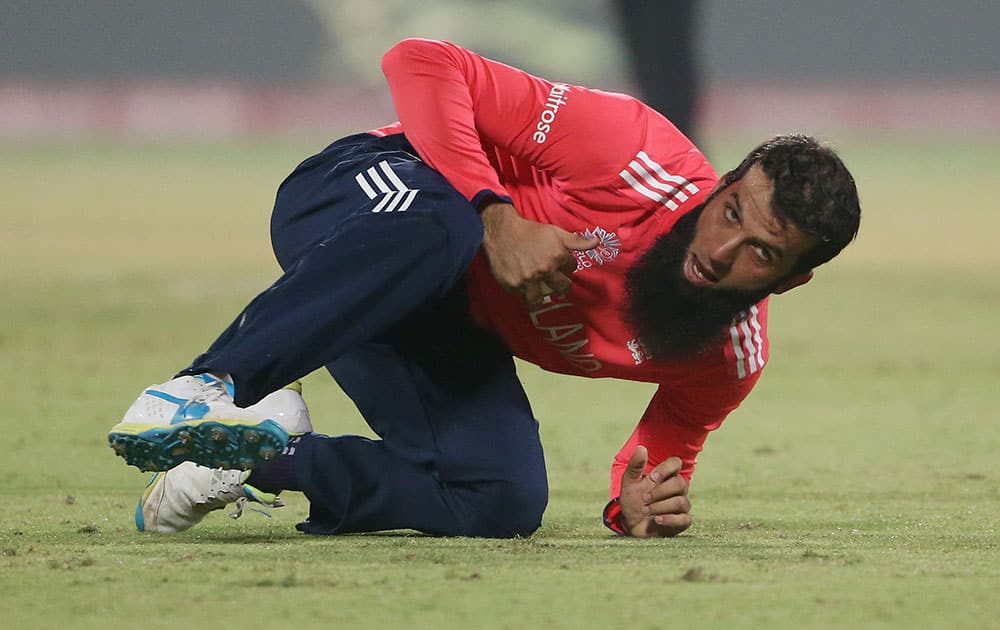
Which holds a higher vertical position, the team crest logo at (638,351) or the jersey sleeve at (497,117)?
the jersey sleeve at (497,117)

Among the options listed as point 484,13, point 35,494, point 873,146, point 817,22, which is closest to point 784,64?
point 817,22

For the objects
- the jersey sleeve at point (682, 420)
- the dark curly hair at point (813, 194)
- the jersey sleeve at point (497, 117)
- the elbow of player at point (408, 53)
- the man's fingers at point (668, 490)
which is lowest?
the man's fingers at point (668, 490)

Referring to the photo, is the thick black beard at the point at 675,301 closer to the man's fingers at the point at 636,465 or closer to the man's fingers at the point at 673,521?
the man's fingers at the point at 636,465

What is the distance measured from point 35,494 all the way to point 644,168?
1.43m

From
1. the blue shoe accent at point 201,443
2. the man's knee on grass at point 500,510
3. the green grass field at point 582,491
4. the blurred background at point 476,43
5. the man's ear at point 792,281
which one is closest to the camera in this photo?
the green grass field at point 582,491

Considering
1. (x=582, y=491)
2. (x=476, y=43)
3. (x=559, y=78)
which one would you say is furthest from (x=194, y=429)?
(x=559, y=78)

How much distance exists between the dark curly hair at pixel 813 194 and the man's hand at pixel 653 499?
1.33 feet

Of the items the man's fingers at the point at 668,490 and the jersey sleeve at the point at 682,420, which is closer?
the man's fingers at the point at 668,490

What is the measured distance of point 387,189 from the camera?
106 inches

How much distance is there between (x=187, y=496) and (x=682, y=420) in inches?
34.7

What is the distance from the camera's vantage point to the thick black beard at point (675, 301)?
271 centimetres

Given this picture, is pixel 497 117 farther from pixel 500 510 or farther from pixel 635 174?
pixel 500 510

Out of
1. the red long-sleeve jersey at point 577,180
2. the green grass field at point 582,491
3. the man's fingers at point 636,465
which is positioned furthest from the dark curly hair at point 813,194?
the green grass field at point 582,491

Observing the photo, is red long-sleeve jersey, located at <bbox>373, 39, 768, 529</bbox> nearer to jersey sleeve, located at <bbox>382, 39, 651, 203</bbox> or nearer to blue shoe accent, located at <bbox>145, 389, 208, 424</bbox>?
jersey sleeve, located at <bbox>382, 39, 651, 203</bbox>
